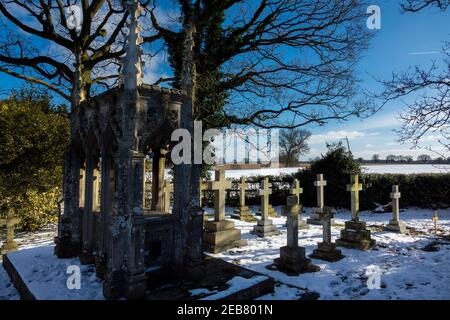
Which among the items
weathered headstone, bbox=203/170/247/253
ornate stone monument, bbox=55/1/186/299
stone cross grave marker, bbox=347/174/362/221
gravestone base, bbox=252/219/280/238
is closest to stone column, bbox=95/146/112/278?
ornate stone monument, bbox=55/1/186/299

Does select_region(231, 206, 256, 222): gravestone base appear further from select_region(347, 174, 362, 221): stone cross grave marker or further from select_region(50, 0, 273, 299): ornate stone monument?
select_region(50, 0, 273, 299): ornate stone monument

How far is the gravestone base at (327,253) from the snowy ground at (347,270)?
0.17 meters

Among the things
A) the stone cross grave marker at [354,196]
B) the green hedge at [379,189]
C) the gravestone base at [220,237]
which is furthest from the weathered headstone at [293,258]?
the green hedge at [379,189]

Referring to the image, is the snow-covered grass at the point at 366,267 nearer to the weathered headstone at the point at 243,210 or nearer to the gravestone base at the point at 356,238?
the gravestone base at the point at 356,238

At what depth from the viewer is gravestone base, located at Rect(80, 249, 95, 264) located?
6.20 m

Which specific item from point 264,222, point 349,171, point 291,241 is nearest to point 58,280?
point 291,241

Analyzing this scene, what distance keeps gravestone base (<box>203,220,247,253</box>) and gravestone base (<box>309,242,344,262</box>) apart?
2260mm

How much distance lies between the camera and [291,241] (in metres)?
6.74

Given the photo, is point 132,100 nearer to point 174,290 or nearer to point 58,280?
point 174,290

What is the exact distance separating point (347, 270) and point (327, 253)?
84cm

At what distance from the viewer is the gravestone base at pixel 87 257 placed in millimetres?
6199

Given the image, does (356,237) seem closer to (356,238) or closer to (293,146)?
(356,238)

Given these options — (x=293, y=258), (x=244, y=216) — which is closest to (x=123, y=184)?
(x=293, y=258)

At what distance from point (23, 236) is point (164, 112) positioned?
923 cm
